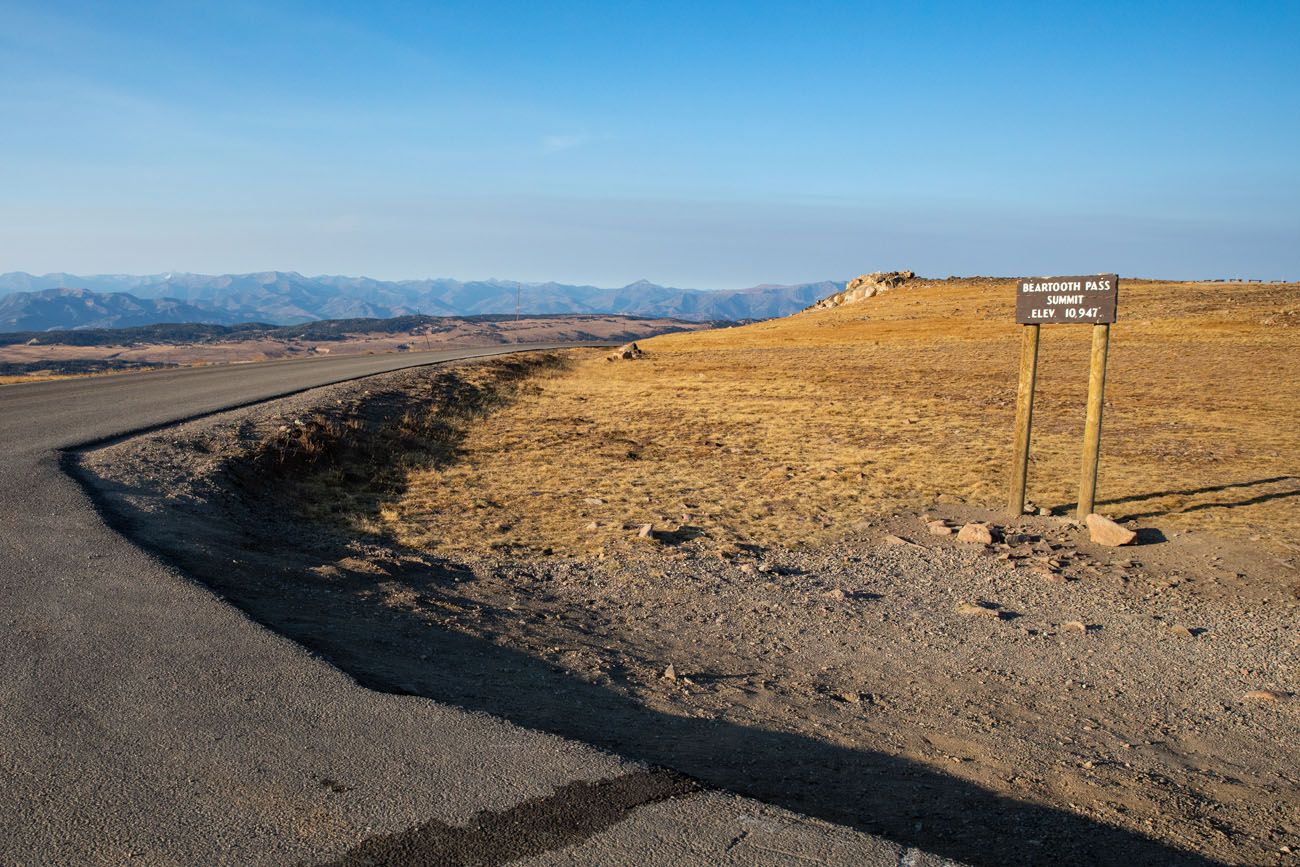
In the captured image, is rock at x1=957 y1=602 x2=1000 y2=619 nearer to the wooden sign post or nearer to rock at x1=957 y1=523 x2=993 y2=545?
rock at x1=957 y1=523 x2=993 y2=545

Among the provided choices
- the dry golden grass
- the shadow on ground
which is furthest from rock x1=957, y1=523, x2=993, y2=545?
the shadow on ground

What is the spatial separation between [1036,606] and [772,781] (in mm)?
4735

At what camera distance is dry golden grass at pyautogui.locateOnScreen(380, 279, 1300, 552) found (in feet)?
37.9

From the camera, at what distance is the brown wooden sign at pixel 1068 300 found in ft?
37.0

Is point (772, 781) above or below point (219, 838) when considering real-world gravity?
below

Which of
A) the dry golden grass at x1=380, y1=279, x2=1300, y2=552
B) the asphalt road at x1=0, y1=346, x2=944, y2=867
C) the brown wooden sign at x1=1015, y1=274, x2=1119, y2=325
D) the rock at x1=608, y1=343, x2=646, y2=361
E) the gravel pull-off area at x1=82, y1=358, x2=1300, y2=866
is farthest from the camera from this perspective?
the rock at x1=608, y1=343, x2=646, y2=361

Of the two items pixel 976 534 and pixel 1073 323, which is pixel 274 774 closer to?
pixel 976 534

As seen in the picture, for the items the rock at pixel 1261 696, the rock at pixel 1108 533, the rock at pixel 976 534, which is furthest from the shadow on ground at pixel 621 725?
the rock at pixel 1108 533

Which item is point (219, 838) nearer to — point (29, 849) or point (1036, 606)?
point (29, 849)

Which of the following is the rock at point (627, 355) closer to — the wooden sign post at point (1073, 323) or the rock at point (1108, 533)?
the wooden sign post at point (1073, 323)

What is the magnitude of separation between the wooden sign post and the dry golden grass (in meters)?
0.96

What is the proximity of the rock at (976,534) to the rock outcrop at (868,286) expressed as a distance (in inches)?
3011

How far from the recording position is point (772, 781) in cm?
473

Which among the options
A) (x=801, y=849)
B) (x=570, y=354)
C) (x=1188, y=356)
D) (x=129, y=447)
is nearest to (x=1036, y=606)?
(x=801, y=849)
